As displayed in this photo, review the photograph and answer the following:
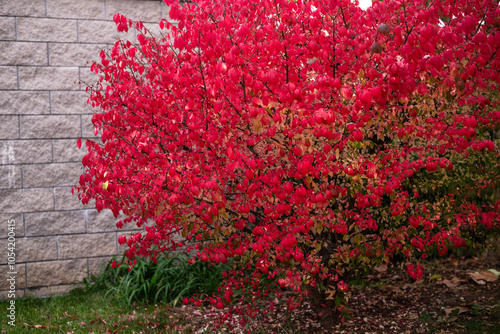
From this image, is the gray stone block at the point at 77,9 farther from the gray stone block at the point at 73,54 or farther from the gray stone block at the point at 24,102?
the gray stone block at the point at 24,102

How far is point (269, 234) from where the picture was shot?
3277 millimetres

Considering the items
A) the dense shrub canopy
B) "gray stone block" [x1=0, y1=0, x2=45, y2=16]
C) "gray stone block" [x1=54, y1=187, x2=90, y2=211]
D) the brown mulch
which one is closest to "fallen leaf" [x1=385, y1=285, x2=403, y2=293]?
the brown mulch

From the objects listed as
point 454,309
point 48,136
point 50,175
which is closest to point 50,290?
point 50,175

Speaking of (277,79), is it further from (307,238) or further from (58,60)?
(58,60)

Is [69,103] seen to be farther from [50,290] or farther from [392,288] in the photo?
[392,288]

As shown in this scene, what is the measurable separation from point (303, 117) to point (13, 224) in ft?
14.6

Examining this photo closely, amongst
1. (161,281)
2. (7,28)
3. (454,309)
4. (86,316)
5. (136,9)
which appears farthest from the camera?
(136,9)

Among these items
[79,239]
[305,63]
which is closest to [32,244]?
[79,239]

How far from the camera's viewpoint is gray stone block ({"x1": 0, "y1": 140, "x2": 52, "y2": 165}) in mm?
5246

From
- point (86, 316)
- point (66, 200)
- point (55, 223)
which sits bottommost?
point (86, 316)

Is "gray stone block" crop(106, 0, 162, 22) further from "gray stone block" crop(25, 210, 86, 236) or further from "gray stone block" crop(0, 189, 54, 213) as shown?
Result: "gray stone block" crop(25, 210, 86, 236)

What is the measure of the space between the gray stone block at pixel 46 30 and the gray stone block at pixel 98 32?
0.09m

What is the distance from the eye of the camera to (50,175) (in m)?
5.36

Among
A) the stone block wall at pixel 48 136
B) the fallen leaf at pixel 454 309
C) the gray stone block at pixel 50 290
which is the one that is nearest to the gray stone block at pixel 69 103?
the stone block wall at pixel 48 136
